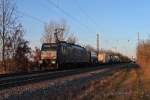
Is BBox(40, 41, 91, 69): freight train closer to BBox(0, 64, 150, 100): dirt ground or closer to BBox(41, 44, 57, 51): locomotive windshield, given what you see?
BBox(41, 44, 57, 51): locomotive windshield

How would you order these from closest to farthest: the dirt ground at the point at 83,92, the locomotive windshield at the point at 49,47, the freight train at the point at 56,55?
the dirt ground at the point at 83,92
the freight train at the point at 56,55
the locomotive windshield at the point at 49,47

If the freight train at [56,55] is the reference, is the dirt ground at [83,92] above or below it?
below

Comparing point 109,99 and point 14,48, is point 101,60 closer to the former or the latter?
point 14,48

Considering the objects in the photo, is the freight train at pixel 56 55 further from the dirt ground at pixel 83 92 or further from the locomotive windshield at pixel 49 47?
the dirt ground at pixel 83 92

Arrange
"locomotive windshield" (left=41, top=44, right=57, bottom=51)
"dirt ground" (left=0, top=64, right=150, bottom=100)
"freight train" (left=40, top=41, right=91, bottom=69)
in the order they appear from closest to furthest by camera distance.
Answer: "dirt ground" (left=0, top=64, right=150, bottom=100) < "freight train" (left=40, top=41, right=91, bottom=69) < "locomotive windshield" (left=41, top=44, right=57, bottom=51)

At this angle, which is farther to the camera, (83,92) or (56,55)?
(56,55)

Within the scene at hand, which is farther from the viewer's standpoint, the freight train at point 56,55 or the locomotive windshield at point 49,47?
the locomotive windshield at point 49,47

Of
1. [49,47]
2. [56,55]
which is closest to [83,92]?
[56,55]

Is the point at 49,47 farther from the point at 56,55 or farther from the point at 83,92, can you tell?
the point at 83,92

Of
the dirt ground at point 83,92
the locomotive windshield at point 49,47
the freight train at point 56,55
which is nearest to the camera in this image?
the dirt ground at point 83,92

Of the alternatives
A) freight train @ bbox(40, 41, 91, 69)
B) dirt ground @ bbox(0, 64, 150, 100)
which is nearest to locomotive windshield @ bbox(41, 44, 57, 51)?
freight train @ bbox(40, 41, 91, 69)

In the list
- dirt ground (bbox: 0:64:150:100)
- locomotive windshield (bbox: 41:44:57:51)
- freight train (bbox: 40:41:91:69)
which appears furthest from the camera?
locomotive windshield (bbox: 41:44:57:51)

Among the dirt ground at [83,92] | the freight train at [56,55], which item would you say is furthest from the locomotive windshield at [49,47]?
the dirt ground at [83,92]

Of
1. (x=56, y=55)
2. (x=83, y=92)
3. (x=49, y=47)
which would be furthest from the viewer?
(x=49, y=47)
